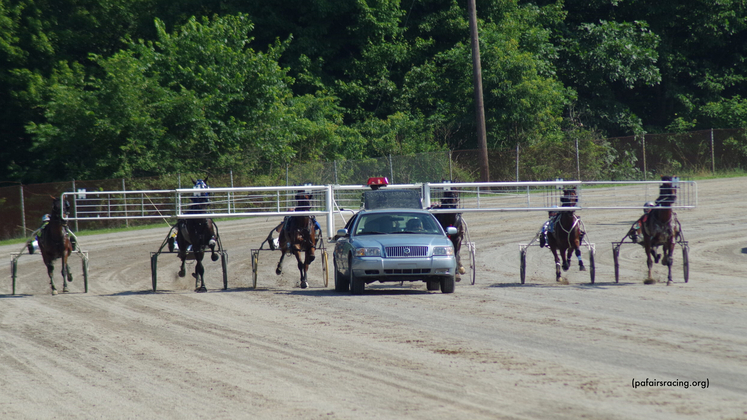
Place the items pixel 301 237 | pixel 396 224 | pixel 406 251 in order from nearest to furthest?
pixel 406 251, pixel 396 224, pixel 301 237

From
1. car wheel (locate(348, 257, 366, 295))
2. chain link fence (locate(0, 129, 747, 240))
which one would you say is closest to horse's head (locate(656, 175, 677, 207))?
car wheel (locate(348, 257, 366, 295))

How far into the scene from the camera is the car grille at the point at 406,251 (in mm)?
15328

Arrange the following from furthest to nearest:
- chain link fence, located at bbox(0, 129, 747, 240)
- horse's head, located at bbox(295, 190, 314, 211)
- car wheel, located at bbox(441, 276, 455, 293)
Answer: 1. chain link fence, located at bbox(0, 129, 747, 240)
2. horse's head, located at bbox(295, 190, 314, 211)
3. car wheel, located at bbox(441, 276, 455, 293)

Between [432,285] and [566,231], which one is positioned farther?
[566,231]

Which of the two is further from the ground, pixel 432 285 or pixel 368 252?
pixel 368 252

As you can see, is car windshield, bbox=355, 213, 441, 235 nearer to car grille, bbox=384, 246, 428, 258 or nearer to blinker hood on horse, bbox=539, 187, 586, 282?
car grille, bbox=384, 246, 428, 258

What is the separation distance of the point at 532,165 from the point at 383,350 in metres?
33.5

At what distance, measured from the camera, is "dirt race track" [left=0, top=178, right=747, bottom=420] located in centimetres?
759

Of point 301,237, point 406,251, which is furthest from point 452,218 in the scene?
point 406,251

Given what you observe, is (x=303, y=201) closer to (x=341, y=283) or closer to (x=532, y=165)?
(x=341, y=283)

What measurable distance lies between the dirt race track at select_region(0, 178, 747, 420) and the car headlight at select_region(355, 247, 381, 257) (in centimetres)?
82

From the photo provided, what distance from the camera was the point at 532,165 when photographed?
42.5 metres

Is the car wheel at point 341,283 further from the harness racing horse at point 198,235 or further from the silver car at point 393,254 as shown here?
the harness racing horse at point 198,235

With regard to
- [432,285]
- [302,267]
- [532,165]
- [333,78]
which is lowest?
[432,285]
